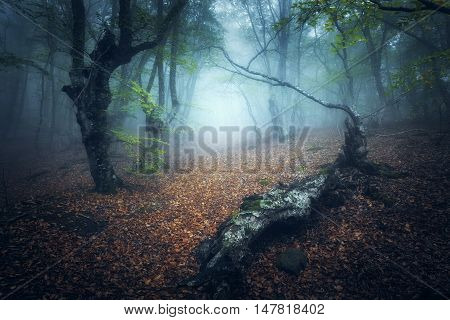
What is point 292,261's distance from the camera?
6070 mm

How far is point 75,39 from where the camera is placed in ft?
28.4

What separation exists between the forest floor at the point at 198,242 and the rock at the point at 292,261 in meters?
0.15

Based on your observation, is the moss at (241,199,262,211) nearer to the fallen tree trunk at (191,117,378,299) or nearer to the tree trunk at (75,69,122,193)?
the fallen tree trunk at (191,117,378,299)

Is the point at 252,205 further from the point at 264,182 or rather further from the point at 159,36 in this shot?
the point at 159,36

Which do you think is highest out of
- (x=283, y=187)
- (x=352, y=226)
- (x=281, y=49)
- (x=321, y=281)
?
(x=281, y=49)

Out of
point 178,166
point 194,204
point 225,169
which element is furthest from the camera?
point 178,166

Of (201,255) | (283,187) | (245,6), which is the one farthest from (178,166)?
(245,6)

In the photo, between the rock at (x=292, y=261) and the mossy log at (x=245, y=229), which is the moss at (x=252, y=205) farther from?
the rock at (x=292, y=261)

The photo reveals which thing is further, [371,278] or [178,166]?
[178,166]

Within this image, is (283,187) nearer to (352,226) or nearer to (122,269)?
(352,226)

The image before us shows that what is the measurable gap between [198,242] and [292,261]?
261 centimetres

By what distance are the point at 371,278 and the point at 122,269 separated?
5613 millimetres

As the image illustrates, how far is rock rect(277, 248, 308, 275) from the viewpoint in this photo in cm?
591

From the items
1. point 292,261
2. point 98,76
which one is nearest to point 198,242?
point 292,261
